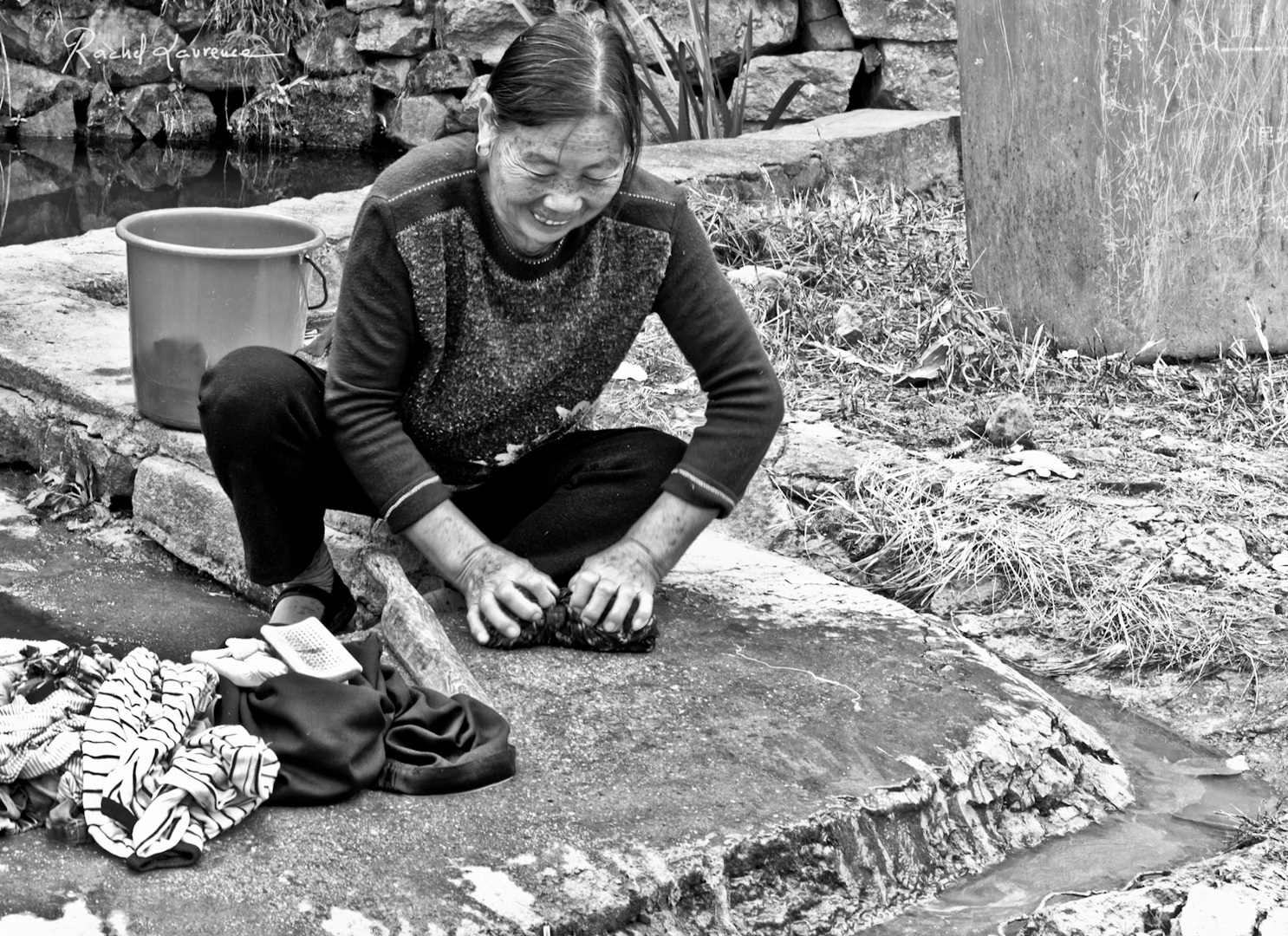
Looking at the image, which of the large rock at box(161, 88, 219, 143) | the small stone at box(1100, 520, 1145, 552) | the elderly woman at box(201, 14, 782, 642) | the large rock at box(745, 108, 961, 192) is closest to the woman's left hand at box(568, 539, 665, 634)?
the elderly woman at box(201, 14, 782, 642)

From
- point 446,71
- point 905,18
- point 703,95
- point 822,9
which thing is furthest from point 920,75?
point 446,71

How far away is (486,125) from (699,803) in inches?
40.3

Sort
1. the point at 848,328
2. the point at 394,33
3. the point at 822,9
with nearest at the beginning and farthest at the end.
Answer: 1. the point at 848,328
2. the point at 822,9
3. the point at 394,33

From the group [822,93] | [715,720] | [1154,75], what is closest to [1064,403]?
[1154,75]

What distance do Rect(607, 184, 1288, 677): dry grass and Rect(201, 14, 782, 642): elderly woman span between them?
73cm

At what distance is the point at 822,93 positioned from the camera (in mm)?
7016

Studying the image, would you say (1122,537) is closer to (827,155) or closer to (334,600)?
(334,600)

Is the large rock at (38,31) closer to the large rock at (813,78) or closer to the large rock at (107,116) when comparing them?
the large rock at (107,116)

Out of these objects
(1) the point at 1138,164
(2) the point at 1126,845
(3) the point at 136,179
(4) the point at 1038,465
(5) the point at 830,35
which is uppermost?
(5) the point at 830,35

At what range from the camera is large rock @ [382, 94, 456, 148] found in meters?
7.57

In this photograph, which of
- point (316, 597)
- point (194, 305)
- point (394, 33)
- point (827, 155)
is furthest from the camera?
point (394, 33)

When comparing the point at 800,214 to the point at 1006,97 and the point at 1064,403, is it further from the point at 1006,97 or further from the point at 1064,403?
the point at 1064,403

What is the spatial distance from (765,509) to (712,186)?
81.8 inches

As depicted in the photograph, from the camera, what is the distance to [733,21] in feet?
23.2
